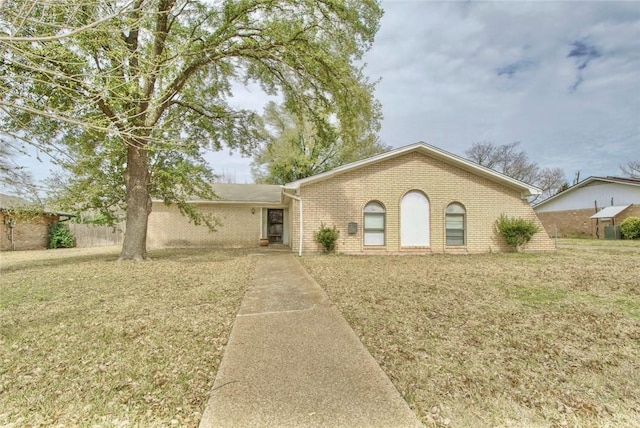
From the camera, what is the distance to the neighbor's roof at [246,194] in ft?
55.5

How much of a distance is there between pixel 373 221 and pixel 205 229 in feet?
30.8

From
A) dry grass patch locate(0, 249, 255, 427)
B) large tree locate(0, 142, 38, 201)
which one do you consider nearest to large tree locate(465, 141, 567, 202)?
dry grass patch locate(0, 249, 255, 427)

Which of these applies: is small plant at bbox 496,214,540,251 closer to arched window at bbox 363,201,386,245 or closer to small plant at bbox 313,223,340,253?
arched window at bbox 363,201,386,245

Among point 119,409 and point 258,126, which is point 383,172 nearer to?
point 258,126

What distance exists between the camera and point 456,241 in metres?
12.7

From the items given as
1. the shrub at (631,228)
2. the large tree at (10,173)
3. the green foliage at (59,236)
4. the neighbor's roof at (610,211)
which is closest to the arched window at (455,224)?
the large tree at (10,173)

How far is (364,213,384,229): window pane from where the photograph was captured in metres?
12.4

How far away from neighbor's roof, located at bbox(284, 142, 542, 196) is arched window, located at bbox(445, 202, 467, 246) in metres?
1.57

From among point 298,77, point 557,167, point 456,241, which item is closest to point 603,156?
point 557,167

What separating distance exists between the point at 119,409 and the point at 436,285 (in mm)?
5555

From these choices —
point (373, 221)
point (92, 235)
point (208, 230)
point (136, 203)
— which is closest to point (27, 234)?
point (92, 235)

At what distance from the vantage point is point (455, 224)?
12.8 m

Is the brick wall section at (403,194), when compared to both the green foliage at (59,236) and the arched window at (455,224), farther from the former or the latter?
the green foliage at (59,236)

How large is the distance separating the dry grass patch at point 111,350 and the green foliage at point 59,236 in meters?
14.5
